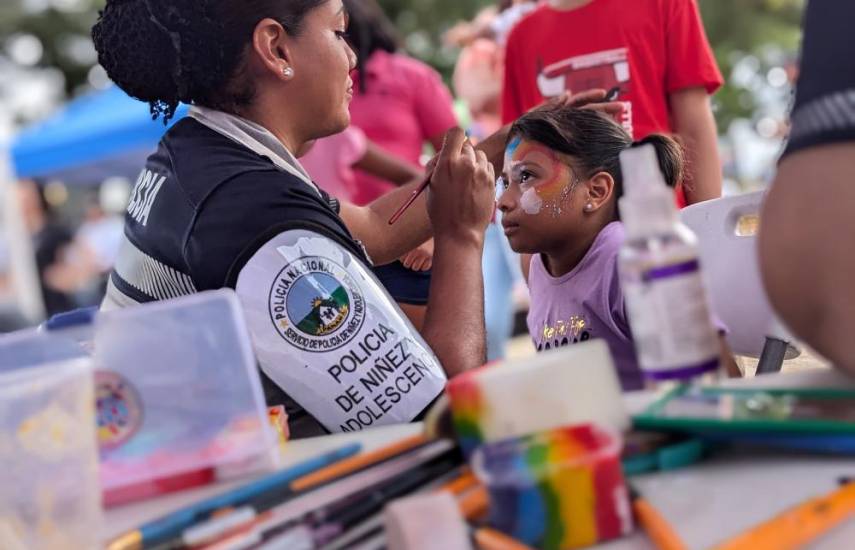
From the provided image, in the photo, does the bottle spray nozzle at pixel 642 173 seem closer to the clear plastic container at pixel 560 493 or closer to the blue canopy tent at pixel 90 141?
the clear plastic container at pixel 560 493

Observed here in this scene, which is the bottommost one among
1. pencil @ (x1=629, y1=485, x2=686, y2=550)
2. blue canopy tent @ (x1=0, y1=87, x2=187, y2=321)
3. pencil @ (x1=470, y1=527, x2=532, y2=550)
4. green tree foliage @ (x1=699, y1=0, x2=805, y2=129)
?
pencil @ (x1=629, y1=485, x2=686, y2=550)

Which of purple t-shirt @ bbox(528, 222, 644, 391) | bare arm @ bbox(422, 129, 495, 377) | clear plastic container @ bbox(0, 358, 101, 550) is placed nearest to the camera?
clear plastic container @ bbox(0, 358, 101, 550)

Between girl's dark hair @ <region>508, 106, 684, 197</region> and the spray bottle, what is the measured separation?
0.92m

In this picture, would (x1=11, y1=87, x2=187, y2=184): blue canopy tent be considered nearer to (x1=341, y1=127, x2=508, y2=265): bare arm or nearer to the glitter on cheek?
(x1=341, y1=127, x2=508, y2=265): bare arm

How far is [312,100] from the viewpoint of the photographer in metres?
1.40

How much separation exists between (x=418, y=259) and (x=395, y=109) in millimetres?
1378

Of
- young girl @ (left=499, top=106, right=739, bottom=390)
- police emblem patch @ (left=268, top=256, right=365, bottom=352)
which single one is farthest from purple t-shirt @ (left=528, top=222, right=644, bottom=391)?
police emblem patch @ (left=268, top=256, right=365, bottom=352)

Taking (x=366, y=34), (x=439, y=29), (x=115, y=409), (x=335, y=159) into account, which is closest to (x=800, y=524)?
(x=115, y=409)

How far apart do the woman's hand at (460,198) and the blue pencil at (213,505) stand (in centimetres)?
51

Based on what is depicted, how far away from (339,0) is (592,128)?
53 cm

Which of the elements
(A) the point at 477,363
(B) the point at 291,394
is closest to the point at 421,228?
(A) the point at 477,363

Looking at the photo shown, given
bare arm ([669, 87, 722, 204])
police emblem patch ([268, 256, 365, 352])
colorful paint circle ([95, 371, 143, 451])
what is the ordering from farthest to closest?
bare arm ([669, 87, 722, 204]) < police emblem patch ([268, 256, 365, 352]) < colorful paint circle ([95, 371, 143, 451])

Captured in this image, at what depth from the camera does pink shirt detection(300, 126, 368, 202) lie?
2617 millimetres

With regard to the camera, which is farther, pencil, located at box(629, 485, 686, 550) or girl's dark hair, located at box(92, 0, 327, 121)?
girl's dark hair, located at box(92, 0, 327, 121)
